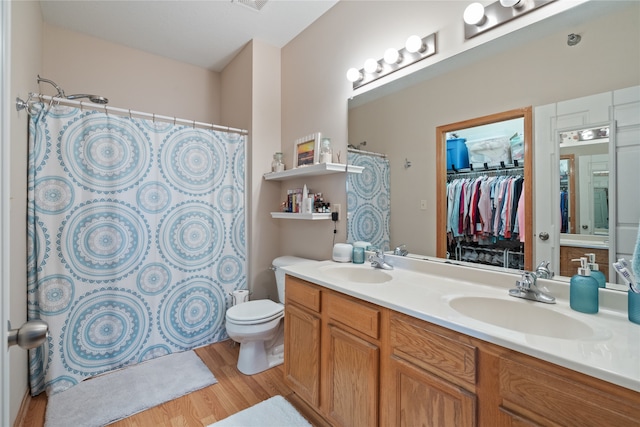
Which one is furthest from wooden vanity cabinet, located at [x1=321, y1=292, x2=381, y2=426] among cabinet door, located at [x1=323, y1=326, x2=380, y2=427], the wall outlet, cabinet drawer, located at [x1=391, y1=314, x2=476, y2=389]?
the wall outlet

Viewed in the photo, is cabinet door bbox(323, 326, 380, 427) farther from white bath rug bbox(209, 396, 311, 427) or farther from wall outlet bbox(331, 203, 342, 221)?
wall outlet bbox(331, 203, 342, 221)

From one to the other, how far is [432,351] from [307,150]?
1.73 metres

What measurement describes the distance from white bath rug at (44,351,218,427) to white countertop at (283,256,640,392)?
1090 millimetres

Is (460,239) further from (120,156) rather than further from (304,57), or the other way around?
(120,156)

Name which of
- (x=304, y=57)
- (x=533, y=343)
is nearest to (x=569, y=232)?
(x=533, y=343)

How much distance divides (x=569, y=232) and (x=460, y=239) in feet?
1.44

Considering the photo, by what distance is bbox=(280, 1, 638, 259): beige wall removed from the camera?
1.18m

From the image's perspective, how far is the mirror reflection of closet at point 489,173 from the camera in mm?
1268

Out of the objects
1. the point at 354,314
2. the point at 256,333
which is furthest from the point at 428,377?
the point at 256,333

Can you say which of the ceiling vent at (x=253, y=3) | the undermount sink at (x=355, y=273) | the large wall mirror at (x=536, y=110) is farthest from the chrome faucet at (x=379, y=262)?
the ceiling vent at (x=253, y=3)

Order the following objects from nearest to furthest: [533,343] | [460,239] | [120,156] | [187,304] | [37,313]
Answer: [533,343]
[460,239]
[37,313]
[120,156]
[187,304]

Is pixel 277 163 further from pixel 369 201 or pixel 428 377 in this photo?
pixel 428 377

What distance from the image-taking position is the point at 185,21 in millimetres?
2334

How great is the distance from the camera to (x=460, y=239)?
1.50 metres
